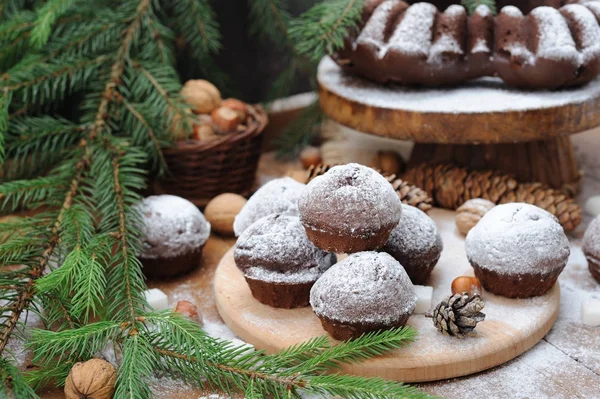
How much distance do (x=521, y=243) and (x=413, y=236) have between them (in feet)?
0.52

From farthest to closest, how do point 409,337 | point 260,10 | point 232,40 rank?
point 232,40, point 260,10, point 409,337

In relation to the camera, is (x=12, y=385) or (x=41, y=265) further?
(x=41, y=265)

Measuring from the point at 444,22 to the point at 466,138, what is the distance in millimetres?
241

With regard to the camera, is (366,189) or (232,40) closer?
(366,189)

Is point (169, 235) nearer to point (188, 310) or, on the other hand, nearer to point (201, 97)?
point (188, 310)

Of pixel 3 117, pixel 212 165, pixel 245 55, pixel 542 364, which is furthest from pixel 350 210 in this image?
pixel 245 55

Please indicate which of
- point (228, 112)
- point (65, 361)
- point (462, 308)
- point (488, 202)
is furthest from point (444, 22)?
point (65, 361)

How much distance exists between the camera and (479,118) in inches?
52.1

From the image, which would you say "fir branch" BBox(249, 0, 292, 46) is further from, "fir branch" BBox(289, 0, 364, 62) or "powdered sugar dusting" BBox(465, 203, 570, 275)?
"powdered sugar dusting" BBox(465, 203, 570, 275)

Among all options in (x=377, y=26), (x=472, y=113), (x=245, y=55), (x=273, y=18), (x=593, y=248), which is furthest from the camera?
(x=245, y=55)

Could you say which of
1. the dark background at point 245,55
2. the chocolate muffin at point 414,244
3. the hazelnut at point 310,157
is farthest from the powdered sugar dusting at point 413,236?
the dark background at point 245,55

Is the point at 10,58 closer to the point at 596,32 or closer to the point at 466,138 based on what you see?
the point at 466,138

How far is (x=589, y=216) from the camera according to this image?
1.51 meters

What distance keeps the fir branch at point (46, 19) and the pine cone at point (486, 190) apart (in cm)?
77
